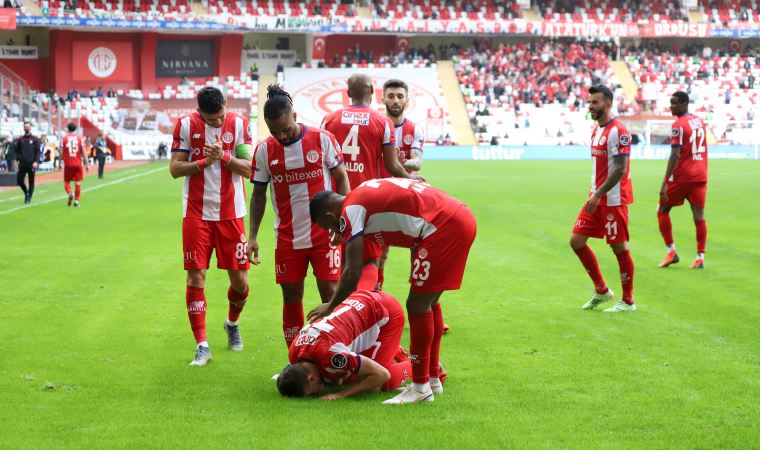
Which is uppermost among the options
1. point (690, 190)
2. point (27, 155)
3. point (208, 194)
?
point (208, 194)

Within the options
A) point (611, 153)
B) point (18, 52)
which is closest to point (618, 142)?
point (611, 153)

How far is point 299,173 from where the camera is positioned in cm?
730

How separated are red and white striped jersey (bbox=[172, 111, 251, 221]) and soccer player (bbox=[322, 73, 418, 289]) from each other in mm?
910

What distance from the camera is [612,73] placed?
2628 inches

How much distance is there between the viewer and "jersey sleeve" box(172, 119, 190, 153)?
26.0 ft

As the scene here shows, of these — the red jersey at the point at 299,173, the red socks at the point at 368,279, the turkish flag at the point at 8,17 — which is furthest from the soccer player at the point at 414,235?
the turkish flag at the point at 8,17

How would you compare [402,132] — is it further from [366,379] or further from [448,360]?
[366,379]

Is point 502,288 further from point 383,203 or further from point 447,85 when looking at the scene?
point 447,85

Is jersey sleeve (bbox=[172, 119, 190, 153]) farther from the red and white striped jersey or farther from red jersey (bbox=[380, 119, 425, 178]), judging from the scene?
red jersey (bbox=[380, 119, 425, 178])

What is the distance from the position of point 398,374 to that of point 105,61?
192 ft

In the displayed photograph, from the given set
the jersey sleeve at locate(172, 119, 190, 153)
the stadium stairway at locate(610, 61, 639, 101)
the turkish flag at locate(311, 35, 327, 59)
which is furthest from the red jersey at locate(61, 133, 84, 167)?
the stadium stairway at locate(610, 61, 639, 101)

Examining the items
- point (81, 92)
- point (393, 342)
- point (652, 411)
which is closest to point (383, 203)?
point (393, 342)

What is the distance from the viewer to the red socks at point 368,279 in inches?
282

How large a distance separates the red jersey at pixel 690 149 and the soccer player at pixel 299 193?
7339mm
